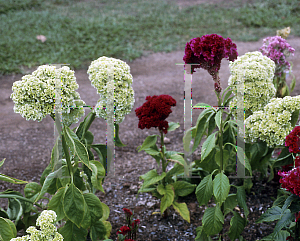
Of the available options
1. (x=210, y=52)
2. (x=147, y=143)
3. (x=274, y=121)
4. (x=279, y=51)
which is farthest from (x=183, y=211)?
(x=279, y=51)

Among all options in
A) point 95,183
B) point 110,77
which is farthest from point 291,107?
point 95,183

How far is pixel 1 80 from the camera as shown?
6.50 metres

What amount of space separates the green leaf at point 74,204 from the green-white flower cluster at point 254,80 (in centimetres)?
130

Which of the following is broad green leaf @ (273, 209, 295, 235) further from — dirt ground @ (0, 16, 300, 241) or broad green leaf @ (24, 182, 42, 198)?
broad green leaf @ (24, 182, 42, 198)

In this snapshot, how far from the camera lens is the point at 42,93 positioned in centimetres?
225

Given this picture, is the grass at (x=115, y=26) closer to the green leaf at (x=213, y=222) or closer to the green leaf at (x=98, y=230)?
the green leaf at (x=98, y=230)

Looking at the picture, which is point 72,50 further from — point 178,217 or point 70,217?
point 70,217

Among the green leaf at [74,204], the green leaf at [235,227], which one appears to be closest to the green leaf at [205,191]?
the green leaf at [235,227]

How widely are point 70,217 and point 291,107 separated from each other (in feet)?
5.70

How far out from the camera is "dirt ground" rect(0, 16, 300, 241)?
10.5 ft

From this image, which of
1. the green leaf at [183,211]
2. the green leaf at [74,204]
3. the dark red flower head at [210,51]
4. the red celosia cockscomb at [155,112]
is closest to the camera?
the green leaf at [74,204]

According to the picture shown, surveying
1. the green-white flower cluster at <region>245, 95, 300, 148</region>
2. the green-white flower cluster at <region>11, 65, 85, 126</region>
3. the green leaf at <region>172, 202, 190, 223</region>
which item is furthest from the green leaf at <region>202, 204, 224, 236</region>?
the green-white flower cluster at <region>11, 65, 85, 126</region>

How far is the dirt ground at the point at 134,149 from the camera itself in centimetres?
320

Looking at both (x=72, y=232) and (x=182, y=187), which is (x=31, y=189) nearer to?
(x=72, y=232)
